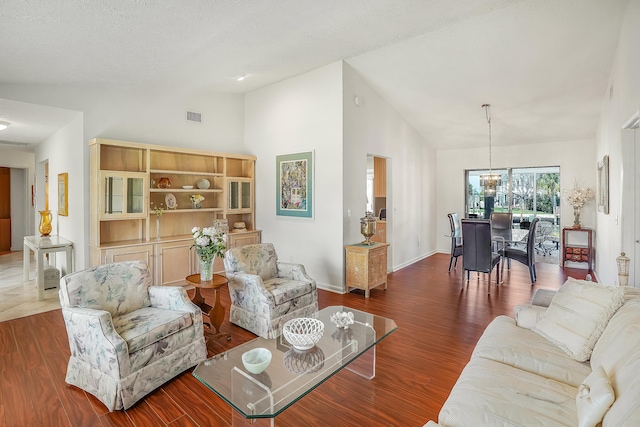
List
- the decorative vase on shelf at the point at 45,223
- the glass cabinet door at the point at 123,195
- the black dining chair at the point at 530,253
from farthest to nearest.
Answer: the decorative vase on shelf at the point at 45,223
the black dining chair at the point at 530,253
the glass cabinet door at the point at 123,195

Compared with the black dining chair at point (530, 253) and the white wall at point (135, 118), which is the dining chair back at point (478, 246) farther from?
the white wall at point (135, 118)

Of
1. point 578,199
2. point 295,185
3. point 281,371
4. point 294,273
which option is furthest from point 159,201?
point 578,199

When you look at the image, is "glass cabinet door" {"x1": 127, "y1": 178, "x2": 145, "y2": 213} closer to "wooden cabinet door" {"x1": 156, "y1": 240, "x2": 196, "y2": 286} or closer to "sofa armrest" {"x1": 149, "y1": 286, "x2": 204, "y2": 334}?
"wooden cabinet door" {"x1": 156, "y1": 240, "x2": 196, "y2": 286}

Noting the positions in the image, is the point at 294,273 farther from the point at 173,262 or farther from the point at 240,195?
the point at 240,195

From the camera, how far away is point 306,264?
5.39 meters

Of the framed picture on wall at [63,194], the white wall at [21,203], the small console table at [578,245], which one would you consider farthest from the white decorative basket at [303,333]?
the white wall at [21,203]

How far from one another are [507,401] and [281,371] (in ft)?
3.88

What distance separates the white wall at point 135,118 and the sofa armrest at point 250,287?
2.49 meters

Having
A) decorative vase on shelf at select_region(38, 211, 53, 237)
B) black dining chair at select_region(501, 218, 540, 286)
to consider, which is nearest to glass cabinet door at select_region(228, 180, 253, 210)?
decorative vase on shelf at select_region(38, 211, 53, 237)

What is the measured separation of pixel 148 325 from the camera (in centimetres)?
245

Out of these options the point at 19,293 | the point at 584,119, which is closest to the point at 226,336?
the point at 19,293

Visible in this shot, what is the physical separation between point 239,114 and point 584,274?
276 inches

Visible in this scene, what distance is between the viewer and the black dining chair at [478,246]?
16.1 feet

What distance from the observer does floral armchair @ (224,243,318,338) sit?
3.27 metres
